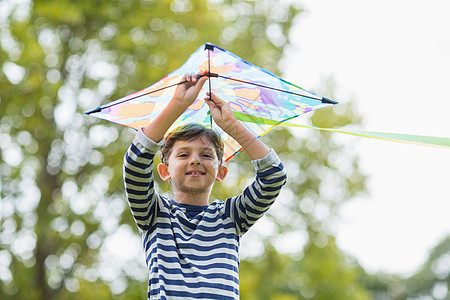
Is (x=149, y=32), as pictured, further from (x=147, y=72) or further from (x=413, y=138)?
(x=413, y=138)

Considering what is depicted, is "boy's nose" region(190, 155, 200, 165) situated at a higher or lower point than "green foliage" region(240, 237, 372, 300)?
lower

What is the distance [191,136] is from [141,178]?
0.86 ft

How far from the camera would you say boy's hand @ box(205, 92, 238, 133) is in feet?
6.42

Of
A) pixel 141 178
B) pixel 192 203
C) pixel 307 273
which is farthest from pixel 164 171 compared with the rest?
pixel 307 273

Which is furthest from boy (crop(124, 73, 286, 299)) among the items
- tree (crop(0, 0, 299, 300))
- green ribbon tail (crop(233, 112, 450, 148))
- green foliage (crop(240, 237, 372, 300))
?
green foliage (crop(240, 237, 372, 300))

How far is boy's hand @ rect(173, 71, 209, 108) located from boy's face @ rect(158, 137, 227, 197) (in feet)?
0.85

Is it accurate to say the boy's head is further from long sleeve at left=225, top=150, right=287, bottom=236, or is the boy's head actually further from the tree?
the tree

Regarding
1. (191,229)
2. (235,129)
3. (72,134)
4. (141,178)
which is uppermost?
(72,134)

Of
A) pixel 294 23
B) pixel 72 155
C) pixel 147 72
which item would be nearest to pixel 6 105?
pixel 72 155

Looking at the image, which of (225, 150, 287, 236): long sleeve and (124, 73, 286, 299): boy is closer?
(124, 73, 286, 299): boy

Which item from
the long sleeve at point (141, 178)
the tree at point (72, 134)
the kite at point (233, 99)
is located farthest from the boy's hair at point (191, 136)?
the tree at point (72, 134)

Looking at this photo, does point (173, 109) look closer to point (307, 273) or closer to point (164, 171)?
point (164, 171)

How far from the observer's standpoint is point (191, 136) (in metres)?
2.12

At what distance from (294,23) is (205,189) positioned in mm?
9581
